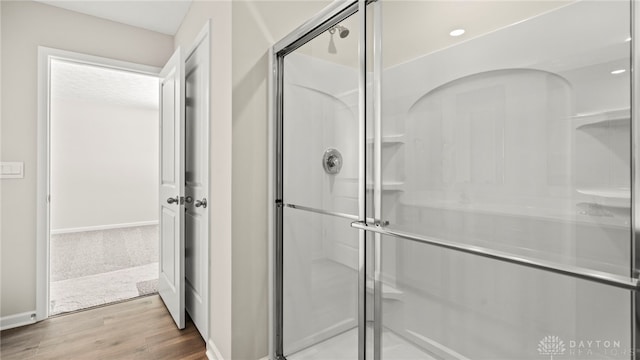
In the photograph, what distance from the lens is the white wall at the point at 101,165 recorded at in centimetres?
529

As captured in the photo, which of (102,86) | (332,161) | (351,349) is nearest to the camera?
(351,349)

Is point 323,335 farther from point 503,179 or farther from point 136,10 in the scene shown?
point 136,10

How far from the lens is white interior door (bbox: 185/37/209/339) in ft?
6.51

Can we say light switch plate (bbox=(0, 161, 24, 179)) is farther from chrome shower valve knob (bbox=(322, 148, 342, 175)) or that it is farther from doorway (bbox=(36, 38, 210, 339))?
chrome shower valve knob (bbox=(322, 148, 342, 175))

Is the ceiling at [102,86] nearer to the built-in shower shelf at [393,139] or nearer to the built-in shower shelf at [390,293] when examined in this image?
the built-in shower shelf at [393,139]

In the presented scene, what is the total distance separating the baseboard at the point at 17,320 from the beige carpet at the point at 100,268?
0.47 ft

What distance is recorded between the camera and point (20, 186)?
2.26m

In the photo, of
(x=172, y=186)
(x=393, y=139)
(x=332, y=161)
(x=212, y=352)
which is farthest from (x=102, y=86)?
(x=393, y=139)

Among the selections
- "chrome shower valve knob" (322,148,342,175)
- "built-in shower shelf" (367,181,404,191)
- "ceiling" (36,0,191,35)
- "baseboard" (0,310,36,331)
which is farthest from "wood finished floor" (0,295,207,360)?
"ceiling" (36,0,191,35)

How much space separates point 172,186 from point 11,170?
1.15m

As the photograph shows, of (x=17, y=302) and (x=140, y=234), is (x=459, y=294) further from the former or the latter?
(x=140, y=234)

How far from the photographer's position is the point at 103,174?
5.72m

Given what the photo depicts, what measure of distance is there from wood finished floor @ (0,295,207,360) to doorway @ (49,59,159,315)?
916mm

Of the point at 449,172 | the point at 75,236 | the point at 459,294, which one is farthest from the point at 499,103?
the point at 75,236
